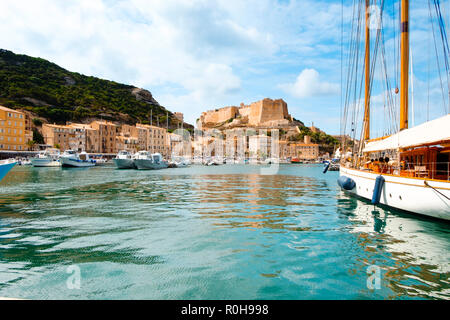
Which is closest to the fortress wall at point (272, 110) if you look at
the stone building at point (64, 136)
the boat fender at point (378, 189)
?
the stone building at point (64, 136)

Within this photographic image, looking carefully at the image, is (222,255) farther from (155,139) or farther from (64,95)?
(64,95)

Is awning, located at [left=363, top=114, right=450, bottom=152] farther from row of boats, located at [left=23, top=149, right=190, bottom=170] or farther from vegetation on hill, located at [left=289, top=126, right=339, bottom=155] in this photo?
vegetation on hill, located at [left=289, top=126, right=339, bottom=155]

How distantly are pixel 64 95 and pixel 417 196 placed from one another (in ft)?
473

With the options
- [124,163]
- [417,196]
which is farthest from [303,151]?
[417,196]

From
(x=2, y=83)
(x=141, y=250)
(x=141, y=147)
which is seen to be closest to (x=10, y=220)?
(x=141, y=250)

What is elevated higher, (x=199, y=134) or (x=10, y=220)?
(x=199, y=134)

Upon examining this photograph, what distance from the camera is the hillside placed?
361ft

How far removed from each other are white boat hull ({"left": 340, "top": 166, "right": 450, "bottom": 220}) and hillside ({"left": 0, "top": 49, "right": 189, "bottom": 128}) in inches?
Result: 4734

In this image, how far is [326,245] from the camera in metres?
7.46

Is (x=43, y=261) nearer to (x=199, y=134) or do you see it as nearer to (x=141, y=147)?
(x=141, y=147)

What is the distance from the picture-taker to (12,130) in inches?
3140

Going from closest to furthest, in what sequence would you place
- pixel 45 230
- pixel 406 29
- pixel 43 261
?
1. pixel 43 261
2. pixel 45 230
3. pixel 406 29

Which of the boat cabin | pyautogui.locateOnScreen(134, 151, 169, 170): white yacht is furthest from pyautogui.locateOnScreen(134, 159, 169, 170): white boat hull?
the boat cabin
